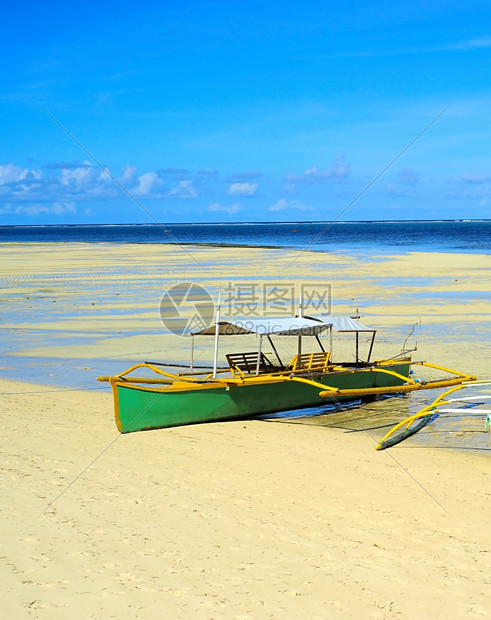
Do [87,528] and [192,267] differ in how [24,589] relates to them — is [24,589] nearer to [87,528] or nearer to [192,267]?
[87,528]

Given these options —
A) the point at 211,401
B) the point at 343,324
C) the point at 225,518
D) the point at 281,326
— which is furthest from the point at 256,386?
the point at 225,518

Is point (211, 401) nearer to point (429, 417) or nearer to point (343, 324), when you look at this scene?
point (343, 324)

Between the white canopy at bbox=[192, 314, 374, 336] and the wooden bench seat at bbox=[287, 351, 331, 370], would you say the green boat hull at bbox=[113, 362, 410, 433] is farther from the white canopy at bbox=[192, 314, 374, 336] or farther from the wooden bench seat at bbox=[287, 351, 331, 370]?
the white canopy at bbox=[192, 314, 374, 336]

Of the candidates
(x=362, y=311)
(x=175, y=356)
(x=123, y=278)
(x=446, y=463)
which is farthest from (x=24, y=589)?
(x=123, y=278)

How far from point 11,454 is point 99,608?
3.84 metres

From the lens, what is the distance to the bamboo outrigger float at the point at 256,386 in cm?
983

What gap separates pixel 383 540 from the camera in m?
6.30

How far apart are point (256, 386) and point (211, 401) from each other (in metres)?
0.82

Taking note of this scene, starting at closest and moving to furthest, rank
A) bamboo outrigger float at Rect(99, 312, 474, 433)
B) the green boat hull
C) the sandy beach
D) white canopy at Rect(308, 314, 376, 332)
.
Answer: the sandy beach < the green boat hull < bamboo outrigger float at Rect(99, 312, 474, 433) < white canopy at Rect(308, 314, 376, 332)

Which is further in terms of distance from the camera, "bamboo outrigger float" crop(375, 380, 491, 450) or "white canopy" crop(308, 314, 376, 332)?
"white canopy" crop(308, 314, 376, 332)

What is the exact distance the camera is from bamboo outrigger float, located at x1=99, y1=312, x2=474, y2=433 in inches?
387

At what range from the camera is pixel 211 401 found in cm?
1039

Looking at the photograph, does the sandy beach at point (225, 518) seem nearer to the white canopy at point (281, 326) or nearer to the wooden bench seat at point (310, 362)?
the wooden bench seat at point (310, 362)

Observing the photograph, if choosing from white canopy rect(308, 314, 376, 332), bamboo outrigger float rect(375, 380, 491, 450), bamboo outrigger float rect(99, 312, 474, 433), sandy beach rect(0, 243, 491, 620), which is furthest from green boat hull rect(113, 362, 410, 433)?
bamboo outrigger float rect(375, 380, 491, 450)
